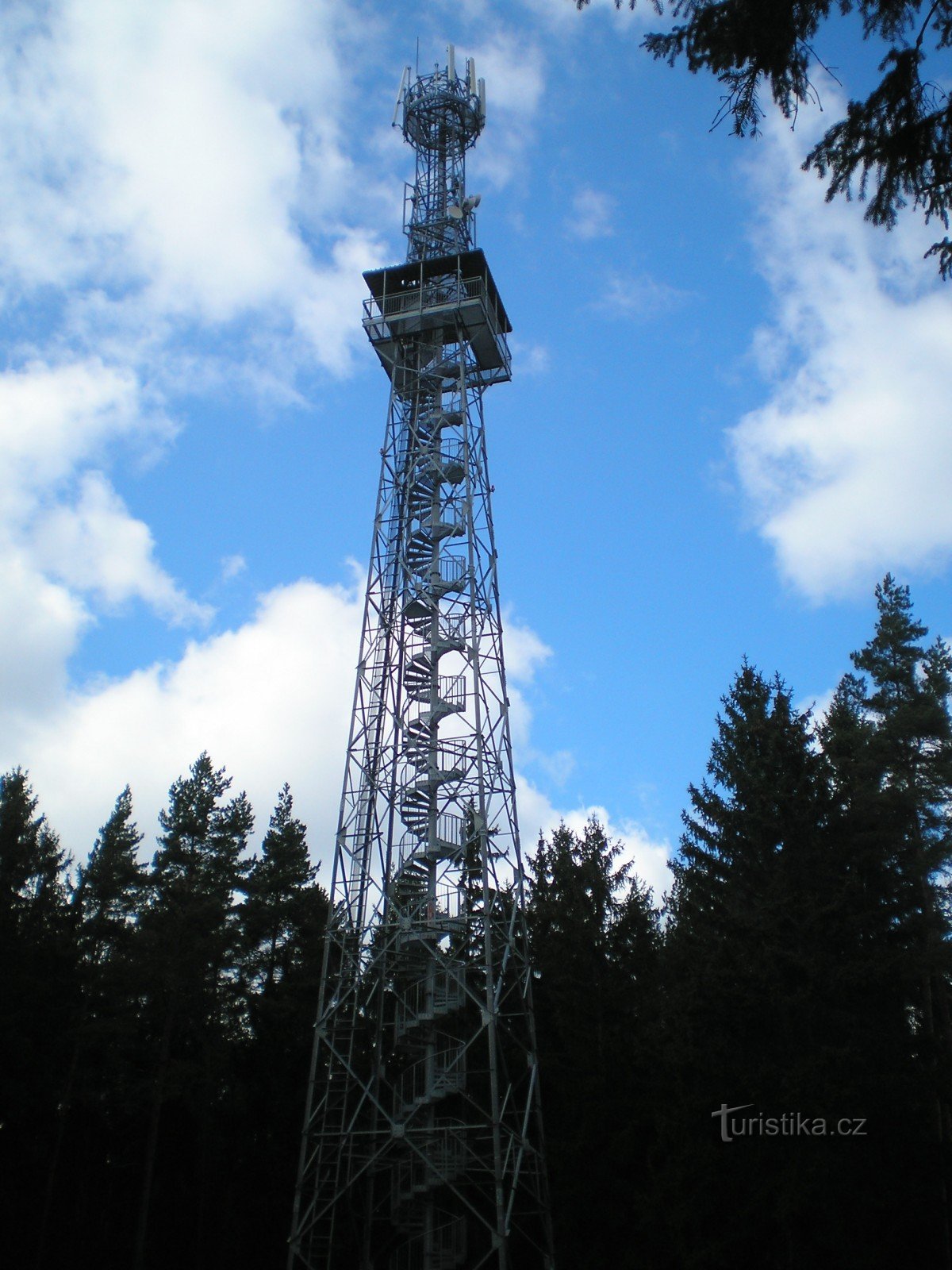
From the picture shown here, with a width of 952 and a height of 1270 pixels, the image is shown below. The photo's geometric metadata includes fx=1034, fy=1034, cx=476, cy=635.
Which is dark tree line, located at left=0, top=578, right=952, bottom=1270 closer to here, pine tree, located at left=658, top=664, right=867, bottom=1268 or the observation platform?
pine tree, located at left=658, top=664, right=867, bottom=1268

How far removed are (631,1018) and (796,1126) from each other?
738 centimetres

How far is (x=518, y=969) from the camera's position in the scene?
2242cm

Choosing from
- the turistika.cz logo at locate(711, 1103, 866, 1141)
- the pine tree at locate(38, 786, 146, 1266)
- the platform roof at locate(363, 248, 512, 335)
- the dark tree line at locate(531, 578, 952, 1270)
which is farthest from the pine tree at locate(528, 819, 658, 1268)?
the platform roof at locate(363, 248, 512, 335)

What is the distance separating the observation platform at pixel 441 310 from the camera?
28.4 metres

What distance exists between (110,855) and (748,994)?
2155 centimetres

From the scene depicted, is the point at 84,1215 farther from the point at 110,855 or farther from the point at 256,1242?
the point at 110,855

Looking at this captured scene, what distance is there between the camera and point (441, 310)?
28234 millimetres

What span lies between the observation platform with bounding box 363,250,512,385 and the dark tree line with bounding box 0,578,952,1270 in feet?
40.3

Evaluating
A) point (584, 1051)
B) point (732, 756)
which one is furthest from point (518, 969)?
point (732, 756)

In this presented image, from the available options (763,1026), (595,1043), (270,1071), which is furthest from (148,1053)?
(763,1026)

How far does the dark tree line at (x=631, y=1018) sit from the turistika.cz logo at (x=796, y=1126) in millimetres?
60

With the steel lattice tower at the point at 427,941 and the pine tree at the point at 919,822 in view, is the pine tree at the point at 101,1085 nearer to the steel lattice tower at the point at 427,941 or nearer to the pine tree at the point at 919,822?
the steel lattice tower at the point at 427,941

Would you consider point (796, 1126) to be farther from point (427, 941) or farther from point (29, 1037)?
point (29, 1037)

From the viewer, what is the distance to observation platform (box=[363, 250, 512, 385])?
28.4 m
